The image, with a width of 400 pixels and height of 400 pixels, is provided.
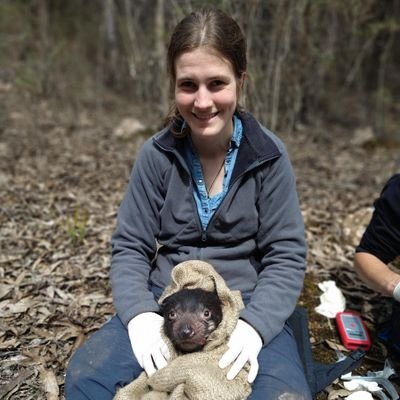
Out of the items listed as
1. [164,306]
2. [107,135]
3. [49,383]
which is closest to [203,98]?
[164,306]

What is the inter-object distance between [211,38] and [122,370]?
1.68 m

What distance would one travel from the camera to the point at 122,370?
2.14 meters

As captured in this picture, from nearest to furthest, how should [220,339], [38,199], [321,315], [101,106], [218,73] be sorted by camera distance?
[220,339], [218,73], [321,315], [38,199], [101,106]

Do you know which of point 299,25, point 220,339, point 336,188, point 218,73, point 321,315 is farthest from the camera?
point 299,25

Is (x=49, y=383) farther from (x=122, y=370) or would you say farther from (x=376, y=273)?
(x=376, y=273)

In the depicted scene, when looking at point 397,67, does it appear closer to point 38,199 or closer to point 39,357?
point 38,199

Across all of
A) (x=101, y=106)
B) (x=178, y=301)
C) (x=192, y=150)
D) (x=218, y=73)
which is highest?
(x=218, y=73)

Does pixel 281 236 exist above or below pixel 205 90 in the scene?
below

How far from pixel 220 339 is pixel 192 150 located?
1.06m

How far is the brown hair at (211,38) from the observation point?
85.8 inches

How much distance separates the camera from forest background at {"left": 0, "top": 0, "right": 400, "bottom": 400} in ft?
10.6

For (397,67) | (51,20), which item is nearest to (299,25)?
(397,67)

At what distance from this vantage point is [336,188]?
19.7ft

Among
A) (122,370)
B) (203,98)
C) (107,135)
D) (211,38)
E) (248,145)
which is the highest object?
(211,38)
